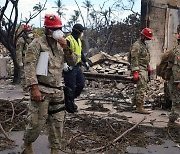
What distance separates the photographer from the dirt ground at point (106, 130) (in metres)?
5.78

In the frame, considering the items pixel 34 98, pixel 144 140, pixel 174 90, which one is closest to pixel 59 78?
pixel 34 98

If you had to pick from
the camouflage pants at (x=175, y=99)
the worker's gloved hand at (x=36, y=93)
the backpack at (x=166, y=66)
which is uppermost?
the backpack at (x=166, y=66)

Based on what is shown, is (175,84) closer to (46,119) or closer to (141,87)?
(141,87)

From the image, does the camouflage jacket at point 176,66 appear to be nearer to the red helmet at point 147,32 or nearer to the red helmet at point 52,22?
the red helmet at point 147,32

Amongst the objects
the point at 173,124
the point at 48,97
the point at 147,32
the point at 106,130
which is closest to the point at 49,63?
the point at 48,97

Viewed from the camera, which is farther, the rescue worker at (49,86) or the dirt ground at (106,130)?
the dirt ground at (106,130)

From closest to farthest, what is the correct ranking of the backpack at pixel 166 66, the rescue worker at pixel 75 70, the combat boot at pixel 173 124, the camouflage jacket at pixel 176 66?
the camouflage jacket at pixel 176 66 < the backpack at pixel 166 66 < the combat boot at pixel 173 124 < the rescue worker at pixel 75 70

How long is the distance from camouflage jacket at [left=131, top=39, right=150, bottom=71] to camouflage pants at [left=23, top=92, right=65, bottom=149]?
366 cm

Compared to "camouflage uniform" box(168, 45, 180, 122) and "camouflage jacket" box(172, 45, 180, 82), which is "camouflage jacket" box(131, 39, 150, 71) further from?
"camouflage jacket" box(172, 45, 180, 82)

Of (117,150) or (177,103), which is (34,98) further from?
(177,103)

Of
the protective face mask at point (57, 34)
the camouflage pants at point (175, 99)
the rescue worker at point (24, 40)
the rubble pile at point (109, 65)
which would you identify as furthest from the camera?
the rubble pile at point (109, 65)

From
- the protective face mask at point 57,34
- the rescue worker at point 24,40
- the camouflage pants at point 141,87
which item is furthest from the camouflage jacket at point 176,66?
the rescue worker at point 24,40

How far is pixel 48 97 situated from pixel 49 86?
0.14 meters

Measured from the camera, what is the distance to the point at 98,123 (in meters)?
7.11
